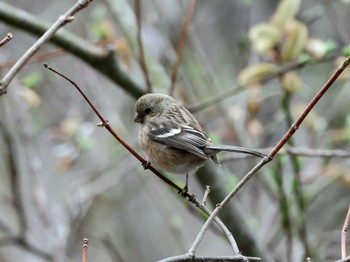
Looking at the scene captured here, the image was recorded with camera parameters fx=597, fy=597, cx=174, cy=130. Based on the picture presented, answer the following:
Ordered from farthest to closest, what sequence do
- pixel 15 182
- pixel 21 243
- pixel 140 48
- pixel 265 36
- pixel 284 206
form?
pixel 21 243
pixel 15 182
pixel 284 206
pixel 265 36
pixel 140 48

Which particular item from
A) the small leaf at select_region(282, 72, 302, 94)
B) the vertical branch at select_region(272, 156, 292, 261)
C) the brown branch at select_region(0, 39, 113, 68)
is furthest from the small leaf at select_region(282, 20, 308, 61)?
the brown branch at select_region(0, 39, 113, 68)

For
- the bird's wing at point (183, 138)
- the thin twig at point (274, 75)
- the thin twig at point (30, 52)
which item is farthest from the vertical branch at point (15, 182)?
the thin twig at point (30, 52)

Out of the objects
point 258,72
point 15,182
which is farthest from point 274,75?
point 15,182

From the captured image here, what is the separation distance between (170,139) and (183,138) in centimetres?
6

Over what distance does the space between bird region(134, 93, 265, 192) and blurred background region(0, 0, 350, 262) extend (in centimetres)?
51

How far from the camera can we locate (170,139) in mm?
2809

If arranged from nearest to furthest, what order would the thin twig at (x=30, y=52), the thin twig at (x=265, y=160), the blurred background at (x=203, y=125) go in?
the thin twig at (x=265, y=160) → the thin twig at (x=30, y=52) → the blurred background at (x=203, y=125)

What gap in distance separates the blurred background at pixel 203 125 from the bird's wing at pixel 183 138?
1.83 feet

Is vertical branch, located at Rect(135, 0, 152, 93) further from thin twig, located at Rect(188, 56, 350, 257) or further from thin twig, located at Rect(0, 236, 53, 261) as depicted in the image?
thin twig, located at Rect(0, 236, 53, 261)

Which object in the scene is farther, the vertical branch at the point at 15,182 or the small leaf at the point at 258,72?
the vertical branch at the point at 15,182

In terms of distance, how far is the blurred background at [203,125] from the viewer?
346 centimetres

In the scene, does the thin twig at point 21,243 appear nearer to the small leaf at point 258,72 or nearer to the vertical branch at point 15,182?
the vertical branch at point 15,182

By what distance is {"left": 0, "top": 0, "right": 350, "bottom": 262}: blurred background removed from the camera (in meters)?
3.46

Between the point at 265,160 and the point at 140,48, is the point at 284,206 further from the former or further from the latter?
the point at 265,160
